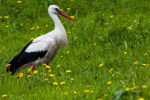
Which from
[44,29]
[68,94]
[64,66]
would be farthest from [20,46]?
[68,94]

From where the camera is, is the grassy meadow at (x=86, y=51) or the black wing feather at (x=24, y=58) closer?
the grassy meadow at (x=86, y=51)

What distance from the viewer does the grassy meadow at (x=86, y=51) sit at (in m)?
3.50

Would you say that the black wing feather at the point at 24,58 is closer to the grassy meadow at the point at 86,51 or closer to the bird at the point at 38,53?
the bird at the point at 38,53

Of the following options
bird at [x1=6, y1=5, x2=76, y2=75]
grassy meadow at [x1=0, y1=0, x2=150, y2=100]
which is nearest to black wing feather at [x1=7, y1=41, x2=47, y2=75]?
bird at [x1=6, y1=5, x2=76, y2=75]

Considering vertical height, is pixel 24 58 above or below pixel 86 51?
above

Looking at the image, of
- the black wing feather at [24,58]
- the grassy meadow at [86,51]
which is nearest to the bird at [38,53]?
the black wing feather at [24,58]

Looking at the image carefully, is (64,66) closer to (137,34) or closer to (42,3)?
(137,34)

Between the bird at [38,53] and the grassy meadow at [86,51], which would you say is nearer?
the grassy meadow at [86,51]

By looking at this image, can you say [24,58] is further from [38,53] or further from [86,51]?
[86,51]

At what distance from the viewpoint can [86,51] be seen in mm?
5637

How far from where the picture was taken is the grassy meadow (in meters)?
3.50

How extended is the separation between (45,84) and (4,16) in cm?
418

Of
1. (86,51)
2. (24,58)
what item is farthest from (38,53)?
(86,51)

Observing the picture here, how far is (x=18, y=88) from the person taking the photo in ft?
13.0
